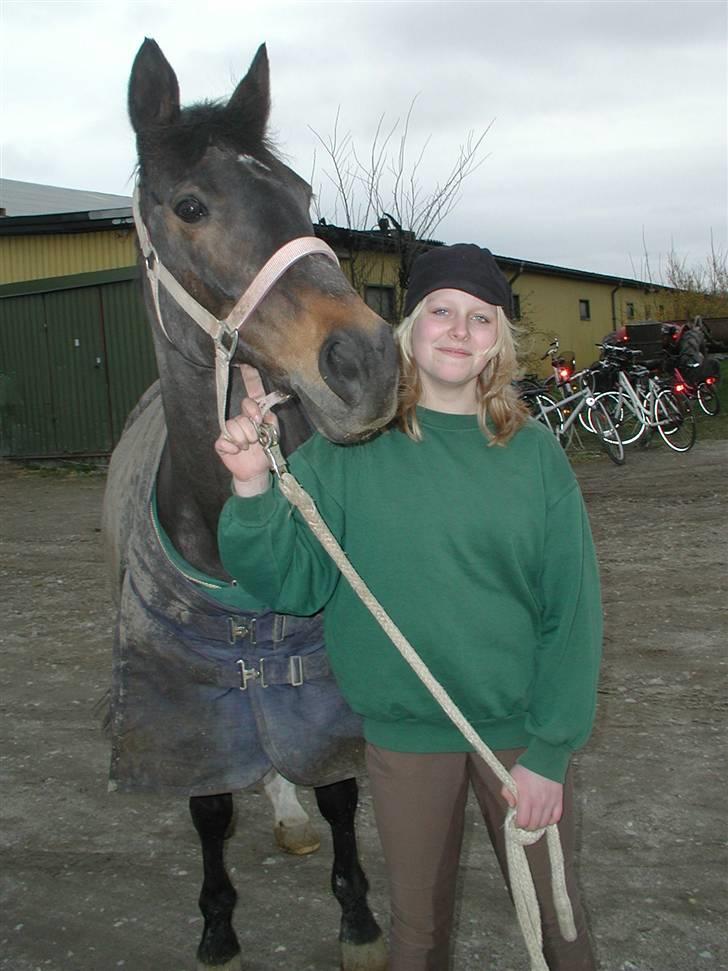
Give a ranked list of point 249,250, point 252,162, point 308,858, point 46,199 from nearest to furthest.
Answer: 1. point 249,250
2. point 252,162
3. point 308,858
4. point 46,199

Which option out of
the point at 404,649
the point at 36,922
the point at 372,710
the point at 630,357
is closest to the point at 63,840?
the point at 36,922

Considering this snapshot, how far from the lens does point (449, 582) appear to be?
1.75 m

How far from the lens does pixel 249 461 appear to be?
5.48 feet

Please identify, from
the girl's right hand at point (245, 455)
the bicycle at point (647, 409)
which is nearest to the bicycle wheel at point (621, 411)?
the bicycle at point (647, 409)

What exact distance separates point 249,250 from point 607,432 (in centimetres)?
924

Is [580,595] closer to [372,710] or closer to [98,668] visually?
[372,710]

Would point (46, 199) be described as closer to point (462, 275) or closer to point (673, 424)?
point (673, 424)

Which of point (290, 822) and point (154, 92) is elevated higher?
point (154, 92)

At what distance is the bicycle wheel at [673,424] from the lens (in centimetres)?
1149

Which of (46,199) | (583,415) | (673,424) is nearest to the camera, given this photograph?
(583,415)

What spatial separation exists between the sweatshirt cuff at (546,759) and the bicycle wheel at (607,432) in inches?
357

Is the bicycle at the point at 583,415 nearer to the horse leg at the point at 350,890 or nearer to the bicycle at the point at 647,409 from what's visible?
the bicycle at the point at 647,409

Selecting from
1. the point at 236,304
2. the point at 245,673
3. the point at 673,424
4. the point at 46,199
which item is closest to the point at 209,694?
the point at 245,673

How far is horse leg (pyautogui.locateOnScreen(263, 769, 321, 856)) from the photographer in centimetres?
303
